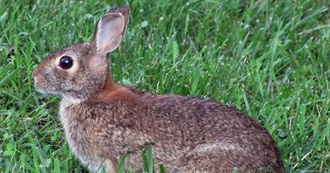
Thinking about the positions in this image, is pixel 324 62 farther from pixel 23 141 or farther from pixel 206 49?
pixel 23 141

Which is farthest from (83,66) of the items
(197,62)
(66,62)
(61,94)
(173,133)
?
(197,62)

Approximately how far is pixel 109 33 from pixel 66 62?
0.36 m

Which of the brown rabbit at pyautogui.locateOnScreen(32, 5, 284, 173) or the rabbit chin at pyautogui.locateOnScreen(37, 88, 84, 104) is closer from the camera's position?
the brown rabbit at pyautogui.locateOnScreen(32, 5, 284, 173)

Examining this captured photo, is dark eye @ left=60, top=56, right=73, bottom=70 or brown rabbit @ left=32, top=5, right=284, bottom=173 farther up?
dark eye @ left=60, top=56, right=73, bottom=70

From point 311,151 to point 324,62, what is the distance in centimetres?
141

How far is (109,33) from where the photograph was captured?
6.26 m

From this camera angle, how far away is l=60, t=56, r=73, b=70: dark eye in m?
6.17

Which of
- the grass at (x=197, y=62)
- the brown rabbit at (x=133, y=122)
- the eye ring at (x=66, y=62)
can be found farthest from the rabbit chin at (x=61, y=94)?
the grass at (x=197, y=62)

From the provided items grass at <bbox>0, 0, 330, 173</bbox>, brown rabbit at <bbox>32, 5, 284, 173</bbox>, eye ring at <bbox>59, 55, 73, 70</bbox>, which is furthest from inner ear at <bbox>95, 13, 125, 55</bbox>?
grass at <bbox>0, 0, 330, 173</bbox>

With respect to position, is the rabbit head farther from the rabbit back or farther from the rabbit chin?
the rabbit back

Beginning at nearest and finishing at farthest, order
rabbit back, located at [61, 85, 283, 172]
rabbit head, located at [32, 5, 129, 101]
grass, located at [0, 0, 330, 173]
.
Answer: rabbit back, located at [61, 85, 283, 172] < rabbit head, located at [32, 5, 129, 101] < grass, located at [0, 0, 330, 173]

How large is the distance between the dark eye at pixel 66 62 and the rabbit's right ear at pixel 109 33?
8.2 inches

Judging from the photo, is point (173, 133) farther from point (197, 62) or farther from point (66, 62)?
point (197, 62)

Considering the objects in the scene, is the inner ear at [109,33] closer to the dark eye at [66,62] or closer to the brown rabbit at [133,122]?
the brown rabbit at [133,122]
